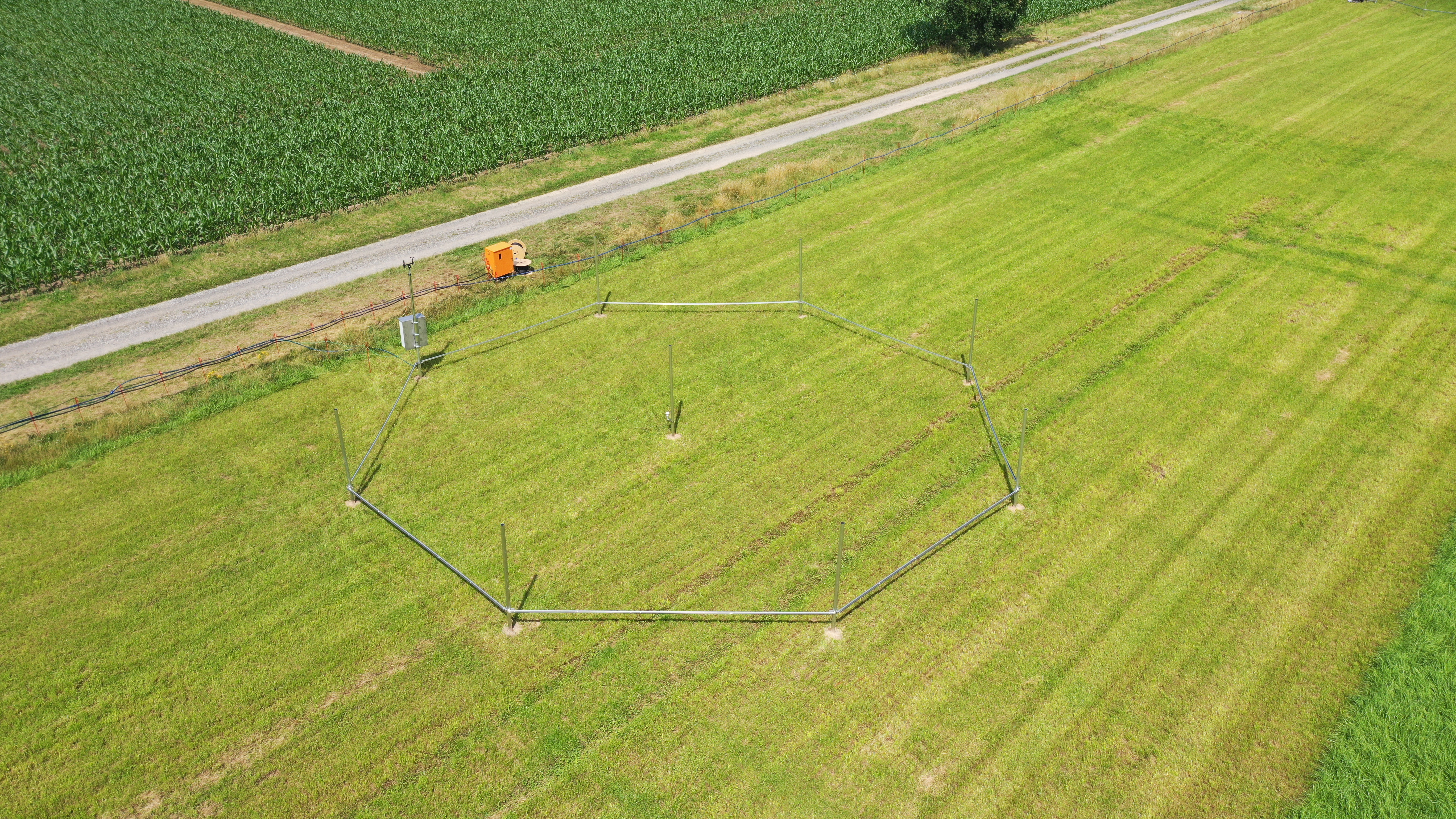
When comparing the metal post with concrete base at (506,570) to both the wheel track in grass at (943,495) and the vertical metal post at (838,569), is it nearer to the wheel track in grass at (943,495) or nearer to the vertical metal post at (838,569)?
the wheel track in grass at (943,495)

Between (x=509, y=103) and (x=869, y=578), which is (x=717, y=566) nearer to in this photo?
(x=869, y=578)

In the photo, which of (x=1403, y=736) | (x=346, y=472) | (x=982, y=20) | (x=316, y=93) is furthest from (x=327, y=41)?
(x=1403, y=736)

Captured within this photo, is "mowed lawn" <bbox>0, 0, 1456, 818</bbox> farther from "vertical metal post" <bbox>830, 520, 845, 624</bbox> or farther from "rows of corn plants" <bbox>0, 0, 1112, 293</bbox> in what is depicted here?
"rows of corn plants" <bbox>0, 0, 1112, 293</bbox>

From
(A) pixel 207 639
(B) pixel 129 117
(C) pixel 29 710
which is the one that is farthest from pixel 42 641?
(B) pixel 129 117

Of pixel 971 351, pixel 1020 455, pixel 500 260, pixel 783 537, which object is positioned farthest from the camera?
pixel 500 260

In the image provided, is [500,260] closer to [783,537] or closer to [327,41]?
[783,537]

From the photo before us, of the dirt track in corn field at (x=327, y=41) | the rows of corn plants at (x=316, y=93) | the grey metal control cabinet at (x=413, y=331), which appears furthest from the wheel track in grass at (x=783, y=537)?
the dirt track in corn field at (x=327, y=41)
